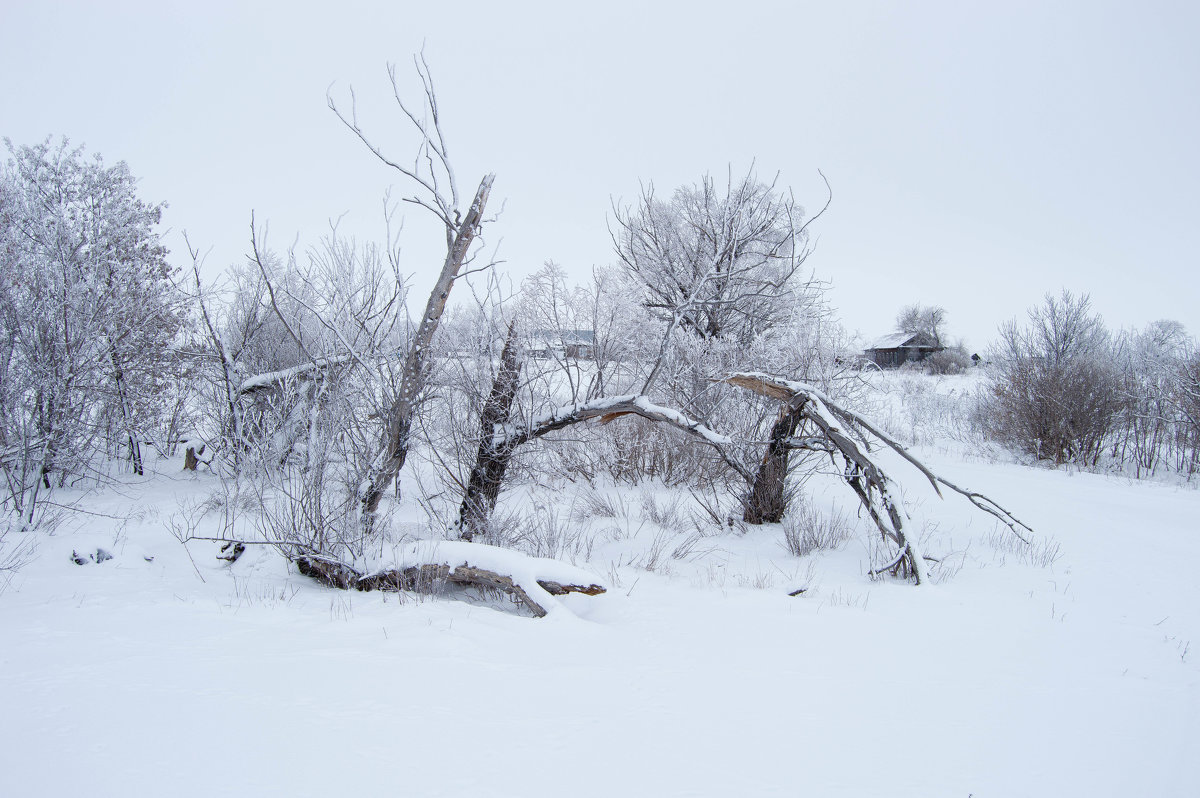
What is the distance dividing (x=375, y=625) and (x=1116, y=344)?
86.0 feet

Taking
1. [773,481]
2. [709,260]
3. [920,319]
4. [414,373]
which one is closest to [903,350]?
[920,319]

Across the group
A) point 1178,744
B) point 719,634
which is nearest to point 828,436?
point 719,634

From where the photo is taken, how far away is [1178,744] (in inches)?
91.8

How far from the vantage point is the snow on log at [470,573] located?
3.69 metres

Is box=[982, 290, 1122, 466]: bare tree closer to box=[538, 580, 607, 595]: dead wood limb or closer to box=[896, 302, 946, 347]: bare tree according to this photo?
box=[538, 580, 607, 595]: dead wood limb

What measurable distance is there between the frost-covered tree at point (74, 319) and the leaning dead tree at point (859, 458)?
310 inches

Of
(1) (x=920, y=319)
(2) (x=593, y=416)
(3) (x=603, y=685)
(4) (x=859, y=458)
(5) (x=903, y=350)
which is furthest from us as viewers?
(1) (x=920, y=319)

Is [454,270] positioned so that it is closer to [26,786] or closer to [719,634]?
[719,634]

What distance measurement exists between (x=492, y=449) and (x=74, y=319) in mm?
5754

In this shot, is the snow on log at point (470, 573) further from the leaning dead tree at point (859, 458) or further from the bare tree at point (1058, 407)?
the bare tree at point (1058, 407)

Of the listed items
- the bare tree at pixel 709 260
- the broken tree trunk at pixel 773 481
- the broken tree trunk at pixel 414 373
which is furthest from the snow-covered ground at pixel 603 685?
the bare tree at pixel 709 260

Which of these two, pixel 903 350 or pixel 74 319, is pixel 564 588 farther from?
pixel 903 350

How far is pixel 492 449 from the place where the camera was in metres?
5.80

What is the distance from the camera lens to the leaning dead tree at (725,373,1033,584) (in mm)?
4727
